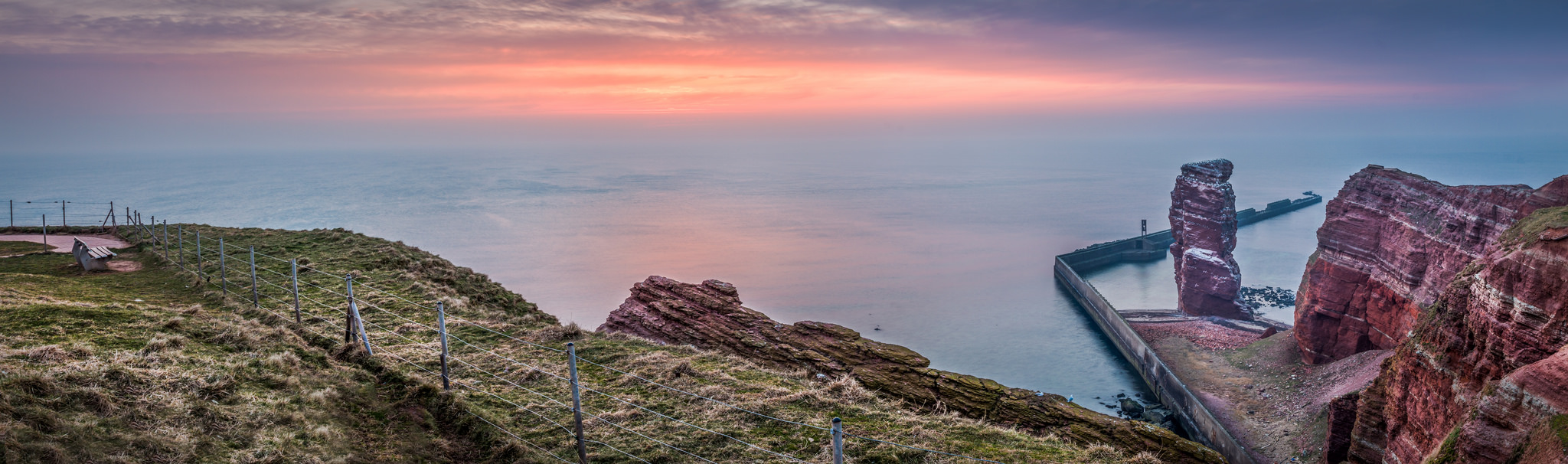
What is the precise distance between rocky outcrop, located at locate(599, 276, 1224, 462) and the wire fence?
3.78m

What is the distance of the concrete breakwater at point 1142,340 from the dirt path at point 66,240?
32622 millimetres

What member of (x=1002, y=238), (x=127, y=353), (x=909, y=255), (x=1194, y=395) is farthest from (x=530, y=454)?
(x=1002, y=238)

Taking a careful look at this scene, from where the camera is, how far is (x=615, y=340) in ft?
45.9

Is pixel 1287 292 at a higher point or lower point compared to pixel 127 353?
lower

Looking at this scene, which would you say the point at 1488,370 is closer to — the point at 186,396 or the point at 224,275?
the point at 186,396

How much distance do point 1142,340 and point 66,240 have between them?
4127cm

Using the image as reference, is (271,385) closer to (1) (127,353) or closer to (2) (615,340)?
(1) (127,353)

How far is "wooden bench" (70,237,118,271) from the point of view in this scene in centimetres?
1725

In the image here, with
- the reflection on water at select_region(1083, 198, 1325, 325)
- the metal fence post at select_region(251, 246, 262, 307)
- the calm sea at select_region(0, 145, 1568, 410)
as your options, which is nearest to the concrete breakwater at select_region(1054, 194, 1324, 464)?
the calm sea at select_region(0, 145, 1568, 410)

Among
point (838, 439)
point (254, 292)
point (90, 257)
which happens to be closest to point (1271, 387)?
point (838, 439)

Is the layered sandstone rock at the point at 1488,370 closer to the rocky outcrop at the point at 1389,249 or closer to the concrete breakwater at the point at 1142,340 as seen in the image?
the rocky outcrop at the point at 1389,249

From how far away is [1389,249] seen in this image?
25984mm

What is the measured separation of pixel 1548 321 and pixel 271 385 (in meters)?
17.9

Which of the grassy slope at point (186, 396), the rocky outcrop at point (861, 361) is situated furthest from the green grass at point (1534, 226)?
the grassy slope at point (186, 396)
